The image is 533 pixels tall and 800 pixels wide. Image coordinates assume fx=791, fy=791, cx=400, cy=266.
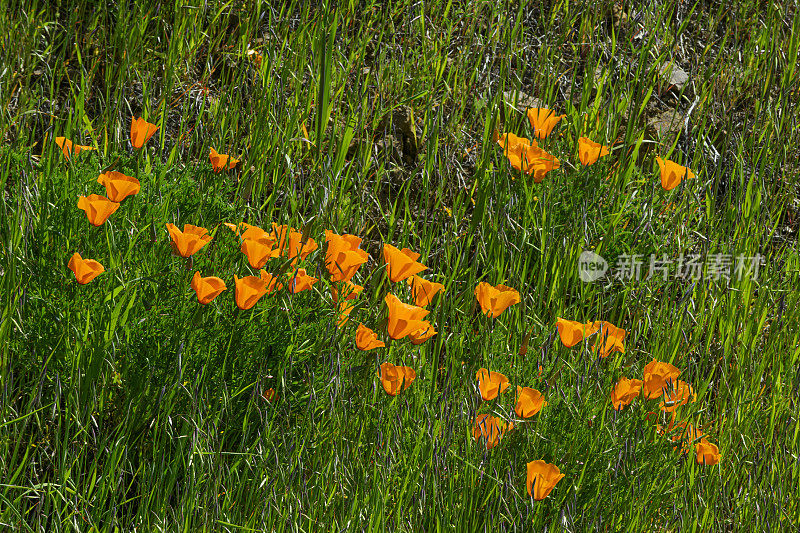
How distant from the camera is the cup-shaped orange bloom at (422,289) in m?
2.10

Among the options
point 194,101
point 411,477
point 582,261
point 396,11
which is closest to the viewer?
point 411,477

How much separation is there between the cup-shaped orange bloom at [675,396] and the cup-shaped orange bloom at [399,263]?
678 millimetres

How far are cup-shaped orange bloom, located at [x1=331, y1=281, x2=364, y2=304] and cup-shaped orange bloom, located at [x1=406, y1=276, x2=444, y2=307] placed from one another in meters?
0.16

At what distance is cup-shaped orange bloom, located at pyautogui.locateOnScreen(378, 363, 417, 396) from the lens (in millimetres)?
1887

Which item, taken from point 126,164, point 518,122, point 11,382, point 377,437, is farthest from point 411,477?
point 518,122

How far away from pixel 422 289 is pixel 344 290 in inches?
9.8

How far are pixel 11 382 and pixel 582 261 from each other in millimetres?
1742

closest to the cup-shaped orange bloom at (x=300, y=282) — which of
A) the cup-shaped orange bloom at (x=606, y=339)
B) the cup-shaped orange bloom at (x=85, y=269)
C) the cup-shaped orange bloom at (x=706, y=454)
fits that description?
the cup-shaped orange bloom at (x=85, y=269)

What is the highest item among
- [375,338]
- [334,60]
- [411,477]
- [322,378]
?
[334,60]

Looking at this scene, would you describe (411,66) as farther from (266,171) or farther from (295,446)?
(295,446)

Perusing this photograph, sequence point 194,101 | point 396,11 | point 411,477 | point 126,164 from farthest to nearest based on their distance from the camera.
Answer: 1. point 396,11
2. point 194,101
3. point 126,164
4. point 411,477

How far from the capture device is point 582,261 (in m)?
2.65

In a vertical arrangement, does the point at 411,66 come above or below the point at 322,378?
above

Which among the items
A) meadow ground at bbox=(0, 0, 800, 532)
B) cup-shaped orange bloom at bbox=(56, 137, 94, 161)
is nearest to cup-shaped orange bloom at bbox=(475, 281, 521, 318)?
meadow ground at bbox=(0, 0, 800, 532)
